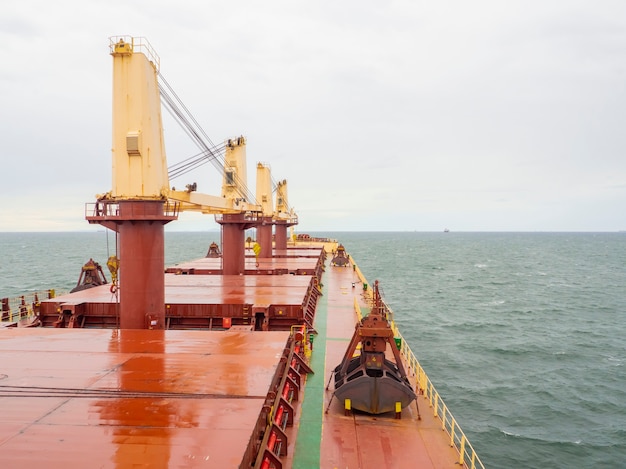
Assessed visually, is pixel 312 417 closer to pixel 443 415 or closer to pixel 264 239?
pixel 443 415

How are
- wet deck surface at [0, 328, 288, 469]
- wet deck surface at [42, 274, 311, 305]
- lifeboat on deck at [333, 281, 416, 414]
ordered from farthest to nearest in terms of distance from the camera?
wet deck surface at [42, 274, 311, 305] → lifeboat on deck at [333, 281, 416, 414] → wet deck surface at [0, 328, 288, 469]

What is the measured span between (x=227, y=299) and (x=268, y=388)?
12659mm

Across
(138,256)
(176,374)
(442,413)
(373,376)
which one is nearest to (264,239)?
(138,256)

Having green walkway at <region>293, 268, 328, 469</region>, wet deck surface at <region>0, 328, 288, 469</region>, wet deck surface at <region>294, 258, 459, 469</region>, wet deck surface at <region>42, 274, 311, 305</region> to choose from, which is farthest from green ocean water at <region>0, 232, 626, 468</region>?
wet deck surface at <region>0, 328, 288, 469</region>

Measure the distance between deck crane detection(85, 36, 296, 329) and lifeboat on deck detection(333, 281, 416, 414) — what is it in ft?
28.9

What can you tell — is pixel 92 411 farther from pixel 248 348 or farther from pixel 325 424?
pixel 325 424

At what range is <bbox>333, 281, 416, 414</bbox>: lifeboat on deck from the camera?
47.6 feet

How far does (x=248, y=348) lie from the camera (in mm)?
13703

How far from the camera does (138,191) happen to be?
18266 millimetres

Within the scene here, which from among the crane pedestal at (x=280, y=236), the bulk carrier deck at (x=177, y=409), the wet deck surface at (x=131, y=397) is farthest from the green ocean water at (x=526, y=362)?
the crane pedestal at (x=280, y=236)

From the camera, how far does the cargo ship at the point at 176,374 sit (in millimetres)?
8102

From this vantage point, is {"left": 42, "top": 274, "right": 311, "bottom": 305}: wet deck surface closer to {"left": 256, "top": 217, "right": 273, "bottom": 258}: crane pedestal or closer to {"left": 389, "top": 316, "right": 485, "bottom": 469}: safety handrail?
{"left": 389, "top": 316, "right": 485, "bottom": 469}: safety handrail

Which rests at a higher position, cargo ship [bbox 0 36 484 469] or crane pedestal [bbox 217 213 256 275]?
crane pedestal [bbox 217 213 256 275]

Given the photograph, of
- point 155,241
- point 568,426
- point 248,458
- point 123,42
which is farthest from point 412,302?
point 248,458
